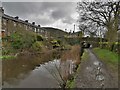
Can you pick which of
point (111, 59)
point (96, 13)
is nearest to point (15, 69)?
point (111, 59)

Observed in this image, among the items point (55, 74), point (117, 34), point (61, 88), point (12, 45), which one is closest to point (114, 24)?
point (117, 34)

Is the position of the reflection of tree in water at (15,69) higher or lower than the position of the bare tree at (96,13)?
lower

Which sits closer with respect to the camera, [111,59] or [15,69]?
[15,69]

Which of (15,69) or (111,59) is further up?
(111,59)

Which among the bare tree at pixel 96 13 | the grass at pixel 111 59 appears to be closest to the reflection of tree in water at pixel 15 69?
the grass at pixel 111 59

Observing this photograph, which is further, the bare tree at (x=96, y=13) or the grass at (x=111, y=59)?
the bare tree at (x=96, y=13)

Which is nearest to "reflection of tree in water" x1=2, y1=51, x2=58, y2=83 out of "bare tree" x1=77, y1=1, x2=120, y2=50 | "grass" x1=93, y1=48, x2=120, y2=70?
"grass" x1=93, y1=48, x2=120, y2=70

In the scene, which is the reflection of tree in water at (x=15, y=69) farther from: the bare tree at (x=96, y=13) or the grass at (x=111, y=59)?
the bare tree at (x=96, y=13)

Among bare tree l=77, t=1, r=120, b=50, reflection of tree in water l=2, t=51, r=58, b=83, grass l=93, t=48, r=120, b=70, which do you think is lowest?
reflection of tree in water l=2, t=51, r=58, b=83

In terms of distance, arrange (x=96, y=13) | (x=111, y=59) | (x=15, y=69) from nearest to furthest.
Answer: (x=15, y=69)
(x=111, y=59)
(x=96, y=13)

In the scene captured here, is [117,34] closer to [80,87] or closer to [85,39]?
[80,87]

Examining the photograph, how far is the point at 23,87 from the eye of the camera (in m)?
9.33

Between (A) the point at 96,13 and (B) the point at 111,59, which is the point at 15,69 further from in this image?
(A) the point at 96,13

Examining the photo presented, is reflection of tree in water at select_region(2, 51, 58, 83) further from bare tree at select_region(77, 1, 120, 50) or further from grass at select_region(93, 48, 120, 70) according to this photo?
bare tree at select_region(77, 1, 120, 50)
